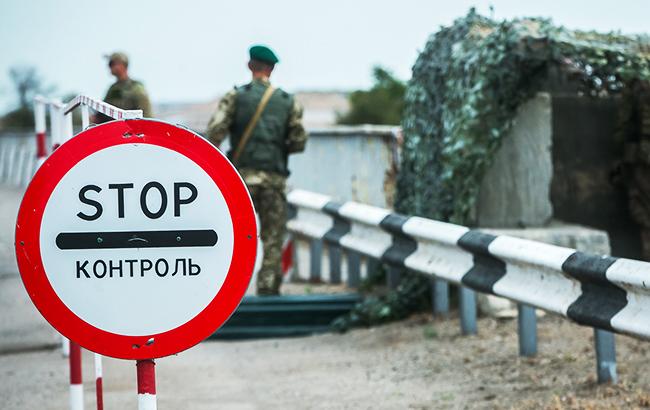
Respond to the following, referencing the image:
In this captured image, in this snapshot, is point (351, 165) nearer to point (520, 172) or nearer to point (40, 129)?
point (520, 172)

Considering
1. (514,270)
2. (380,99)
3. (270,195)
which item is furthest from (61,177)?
(380,99)

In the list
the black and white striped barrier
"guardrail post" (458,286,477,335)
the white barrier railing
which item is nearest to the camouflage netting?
the black and white striped barrier

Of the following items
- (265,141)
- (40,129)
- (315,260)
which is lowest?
(315,260)

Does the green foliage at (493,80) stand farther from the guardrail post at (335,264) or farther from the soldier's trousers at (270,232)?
the guardrail post at (335,264)

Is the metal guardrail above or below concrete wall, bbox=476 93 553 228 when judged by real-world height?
above

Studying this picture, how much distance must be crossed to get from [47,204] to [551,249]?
335 cm

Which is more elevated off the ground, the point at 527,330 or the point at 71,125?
the point at 71,125

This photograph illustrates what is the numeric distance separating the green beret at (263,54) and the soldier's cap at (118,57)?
2087 millimetres

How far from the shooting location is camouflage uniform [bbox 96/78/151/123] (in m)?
12.5

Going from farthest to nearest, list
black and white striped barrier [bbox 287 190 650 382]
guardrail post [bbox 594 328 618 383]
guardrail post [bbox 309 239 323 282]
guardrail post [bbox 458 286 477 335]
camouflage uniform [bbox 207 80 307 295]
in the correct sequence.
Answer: guardrail post [bbox 309 239 323 282], camouflage uniform [bbox 207 80 307 295], guardrail post [bbox 458 286 477 335], guardrail post [bbox 594 328 618 383], black and white striped barrier [bbox 287 190 650 382]

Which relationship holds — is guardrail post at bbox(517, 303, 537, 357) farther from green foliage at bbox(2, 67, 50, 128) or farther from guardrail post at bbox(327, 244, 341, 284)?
green foliage at bbox(2, 67, 50, 128)

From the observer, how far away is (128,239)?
13.8ft

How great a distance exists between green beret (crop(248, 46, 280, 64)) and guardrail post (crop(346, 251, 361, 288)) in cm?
179

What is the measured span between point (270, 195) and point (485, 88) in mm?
2221
